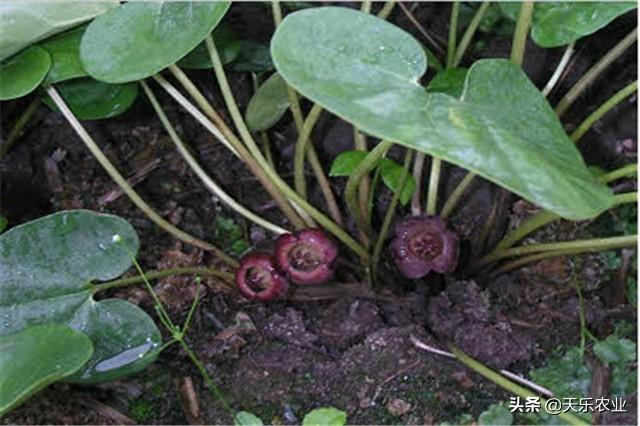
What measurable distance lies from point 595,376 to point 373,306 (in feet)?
1.05

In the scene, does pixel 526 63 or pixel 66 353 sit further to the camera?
pixel 526 63

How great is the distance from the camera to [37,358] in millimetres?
1026

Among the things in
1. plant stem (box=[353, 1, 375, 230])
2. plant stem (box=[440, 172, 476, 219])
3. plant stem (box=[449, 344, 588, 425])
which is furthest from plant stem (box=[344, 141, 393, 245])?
plant stem (box=[449, 344, 588, 425])

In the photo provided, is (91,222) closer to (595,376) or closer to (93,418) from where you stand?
(93,418)

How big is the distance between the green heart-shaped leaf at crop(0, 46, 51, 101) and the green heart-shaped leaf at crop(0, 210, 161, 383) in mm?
175

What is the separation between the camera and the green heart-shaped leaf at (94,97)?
1427 millimetres

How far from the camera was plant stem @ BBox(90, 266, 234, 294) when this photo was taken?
4.09ft

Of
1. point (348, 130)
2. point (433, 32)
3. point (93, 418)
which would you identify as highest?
point (433, 32)

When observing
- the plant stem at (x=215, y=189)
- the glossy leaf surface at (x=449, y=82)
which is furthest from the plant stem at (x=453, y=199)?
the plant stem at (x=215, y=189)

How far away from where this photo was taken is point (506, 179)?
84cm

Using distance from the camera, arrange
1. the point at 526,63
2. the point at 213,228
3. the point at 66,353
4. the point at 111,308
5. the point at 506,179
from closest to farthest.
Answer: the point at 506,179 < the point at 66,353 < the point at 111,308 < the point at 213,228 < the point at 526,63

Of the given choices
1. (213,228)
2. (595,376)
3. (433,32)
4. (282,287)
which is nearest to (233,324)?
(282,287)

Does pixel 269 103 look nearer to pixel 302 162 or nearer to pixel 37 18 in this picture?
pixel 302 162

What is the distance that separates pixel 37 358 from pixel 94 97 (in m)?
0.52
